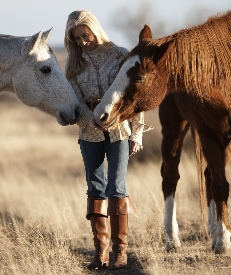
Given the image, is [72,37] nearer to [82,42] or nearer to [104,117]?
[82,42]

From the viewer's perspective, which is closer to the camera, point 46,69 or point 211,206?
point 46,69

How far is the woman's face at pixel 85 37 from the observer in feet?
18.9

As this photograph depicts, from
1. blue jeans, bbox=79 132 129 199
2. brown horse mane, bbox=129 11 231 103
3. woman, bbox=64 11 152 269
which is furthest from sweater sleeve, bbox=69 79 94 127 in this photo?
brown horse mane, bbox=129 11 231 103

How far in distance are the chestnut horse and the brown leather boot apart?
2.51ft

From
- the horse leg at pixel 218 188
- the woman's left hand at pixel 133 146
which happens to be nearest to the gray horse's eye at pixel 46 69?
the woman's left hand at pixel 133 146

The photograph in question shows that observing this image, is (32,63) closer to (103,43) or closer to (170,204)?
(103,43)

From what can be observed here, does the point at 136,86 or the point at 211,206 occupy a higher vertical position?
the point at 136,86

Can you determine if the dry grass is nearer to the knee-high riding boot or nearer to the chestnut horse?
the knee-high riding boot

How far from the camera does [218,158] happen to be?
636 cm

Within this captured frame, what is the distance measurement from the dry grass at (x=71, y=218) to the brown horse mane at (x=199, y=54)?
124 cm

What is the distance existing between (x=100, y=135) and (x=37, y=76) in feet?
2.33

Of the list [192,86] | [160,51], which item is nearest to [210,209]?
[192,86]

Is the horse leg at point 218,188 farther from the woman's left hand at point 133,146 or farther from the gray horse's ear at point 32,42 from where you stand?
the gray horse's ear at point 32,42

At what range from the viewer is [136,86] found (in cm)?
555
